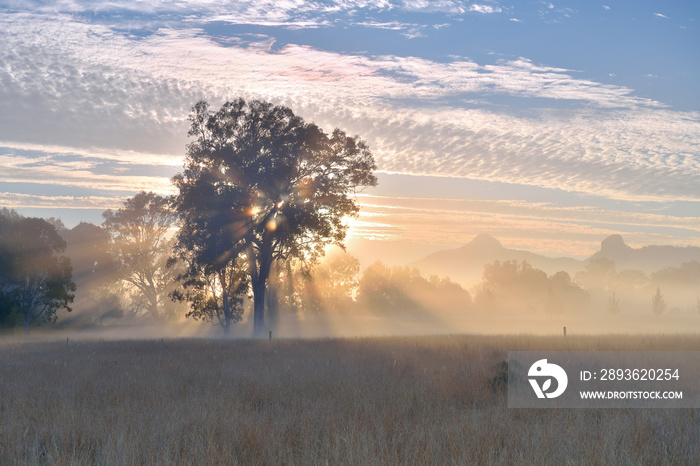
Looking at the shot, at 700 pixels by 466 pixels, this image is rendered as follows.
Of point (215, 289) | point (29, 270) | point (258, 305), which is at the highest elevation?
point (258, 305)

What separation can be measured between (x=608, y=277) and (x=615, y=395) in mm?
157026

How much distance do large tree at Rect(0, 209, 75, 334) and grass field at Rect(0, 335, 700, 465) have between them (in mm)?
37338

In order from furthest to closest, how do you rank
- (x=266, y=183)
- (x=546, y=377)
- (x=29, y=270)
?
1. (x=29, y=270)
2. (x=266, y=183)
3. (x=546, y=377)

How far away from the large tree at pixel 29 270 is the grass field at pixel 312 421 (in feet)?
123

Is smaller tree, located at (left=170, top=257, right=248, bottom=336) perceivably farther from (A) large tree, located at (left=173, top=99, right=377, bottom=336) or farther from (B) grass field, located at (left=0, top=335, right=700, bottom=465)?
(B) grass field, located at (left=0, top=335, right=700, bottom=465)

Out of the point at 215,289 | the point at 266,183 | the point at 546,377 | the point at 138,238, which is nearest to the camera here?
the point at 546,377

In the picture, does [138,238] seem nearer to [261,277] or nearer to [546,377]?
[261,277]

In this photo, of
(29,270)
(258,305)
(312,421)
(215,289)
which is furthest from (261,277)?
(312,421)

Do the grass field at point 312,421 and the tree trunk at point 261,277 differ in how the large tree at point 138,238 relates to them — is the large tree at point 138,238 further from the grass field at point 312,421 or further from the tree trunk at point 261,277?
the grass field at point 312,421

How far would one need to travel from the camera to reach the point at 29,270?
4753 cm

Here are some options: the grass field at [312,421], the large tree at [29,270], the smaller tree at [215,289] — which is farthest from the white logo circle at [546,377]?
the large tree at [29,270]

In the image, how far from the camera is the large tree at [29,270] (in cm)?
4712

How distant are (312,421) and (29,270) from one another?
47526 mm

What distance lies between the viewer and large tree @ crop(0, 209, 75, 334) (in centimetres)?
4712
